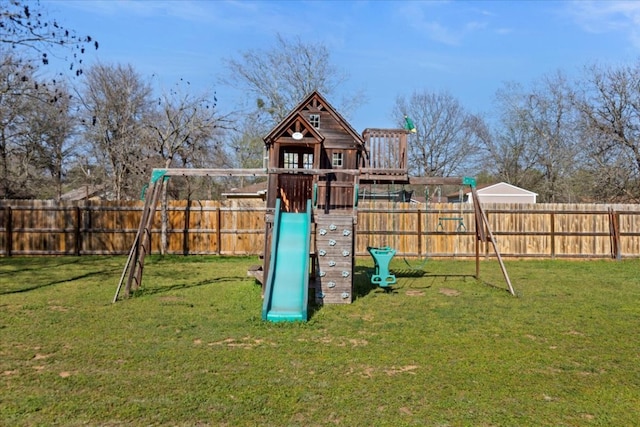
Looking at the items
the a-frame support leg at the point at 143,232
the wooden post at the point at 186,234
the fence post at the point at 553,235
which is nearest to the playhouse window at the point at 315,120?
the a-frame support leg at the point at 143,232

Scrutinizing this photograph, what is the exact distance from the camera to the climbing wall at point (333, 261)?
8.16m

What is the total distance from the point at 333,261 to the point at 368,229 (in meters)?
7.52

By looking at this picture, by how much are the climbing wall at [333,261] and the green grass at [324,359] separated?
1.07 feet

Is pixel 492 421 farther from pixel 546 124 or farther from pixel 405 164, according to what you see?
pixel 546 124

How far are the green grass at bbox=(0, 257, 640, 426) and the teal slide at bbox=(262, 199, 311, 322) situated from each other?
31 cm

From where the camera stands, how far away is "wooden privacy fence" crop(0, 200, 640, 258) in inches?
601

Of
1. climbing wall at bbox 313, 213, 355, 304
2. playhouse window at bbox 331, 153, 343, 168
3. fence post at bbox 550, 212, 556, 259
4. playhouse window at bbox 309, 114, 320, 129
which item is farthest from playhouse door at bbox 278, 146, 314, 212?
fence post at bbox 550, 212, 556, 259

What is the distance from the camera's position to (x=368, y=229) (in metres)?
15.7

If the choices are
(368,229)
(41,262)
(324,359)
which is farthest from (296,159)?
(41,262)

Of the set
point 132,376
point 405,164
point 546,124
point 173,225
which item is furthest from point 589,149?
point 132,376

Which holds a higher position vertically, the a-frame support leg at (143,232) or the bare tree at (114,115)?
the bare tree at (114,115)

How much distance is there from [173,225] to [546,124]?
2474 cm

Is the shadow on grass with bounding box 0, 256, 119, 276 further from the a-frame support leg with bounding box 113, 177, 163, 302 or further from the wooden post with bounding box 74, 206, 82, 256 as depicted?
the a-frame support leg with bounding box 113, 177, 163, 302

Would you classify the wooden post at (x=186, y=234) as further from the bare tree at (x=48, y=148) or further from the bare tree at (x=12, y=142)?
the bare tree at (x=48, y=148)
